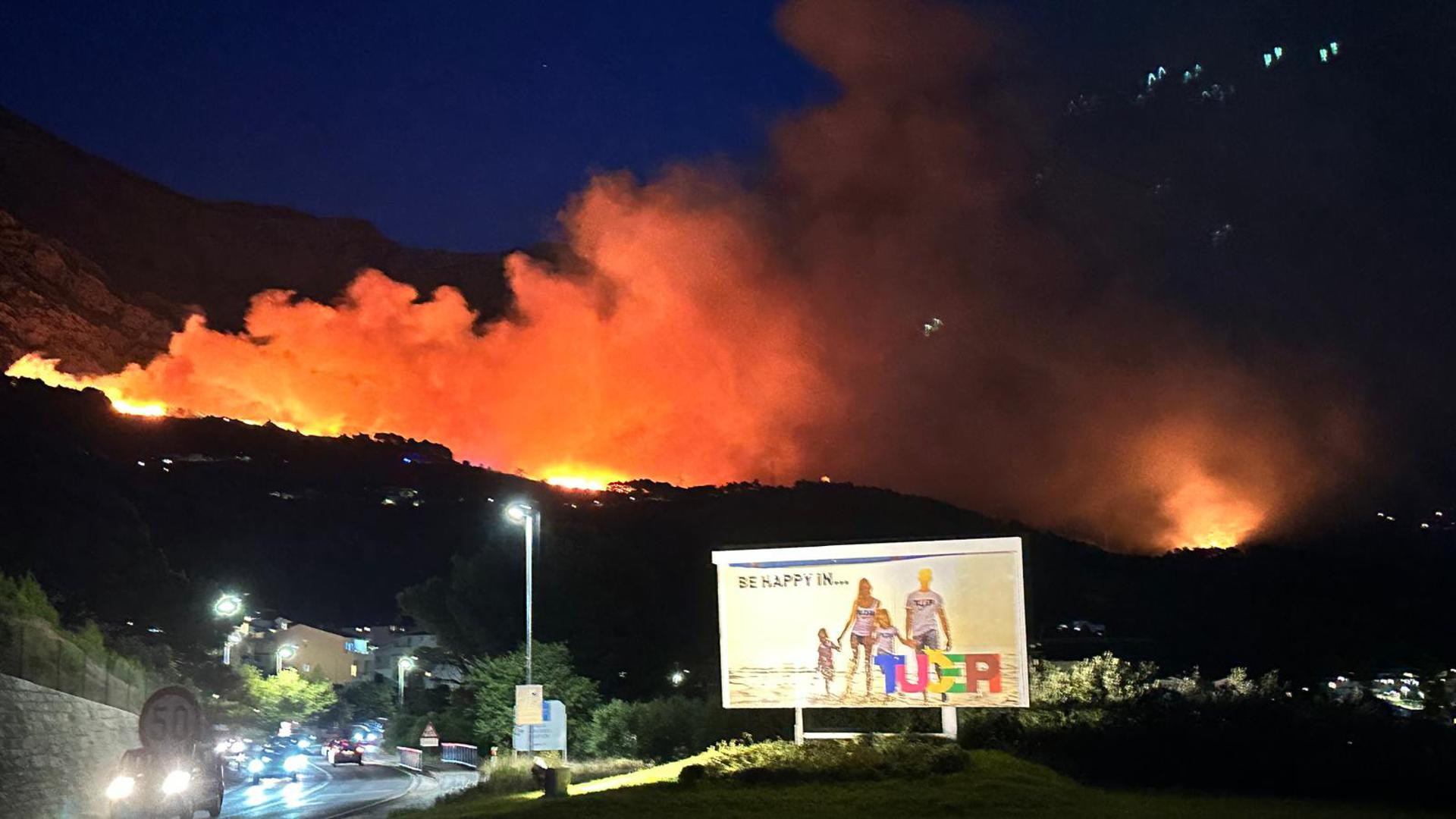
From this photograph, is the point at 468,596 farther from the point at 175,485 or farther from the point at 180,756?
the point at 175,485

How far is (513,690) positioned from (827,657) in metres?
25.4

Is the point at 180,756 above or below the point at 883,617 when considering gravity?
below

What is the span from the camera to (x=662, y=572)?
7531 cm

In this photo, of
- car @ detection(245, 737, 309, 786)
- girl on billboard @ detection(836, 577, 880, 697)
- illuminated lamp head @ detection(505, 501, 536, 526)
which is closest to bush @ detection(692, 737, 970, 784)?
girl on billboard @ detection(836, 577, 880, 697)

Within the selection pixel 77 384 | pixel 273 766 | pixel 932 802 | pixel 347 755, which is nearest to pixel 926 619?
pixel 932 802

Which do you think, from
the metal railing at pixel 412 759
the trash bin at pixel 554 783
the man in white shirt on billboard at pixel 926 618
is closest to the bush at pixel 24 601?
the trash bin at pixel 554 783

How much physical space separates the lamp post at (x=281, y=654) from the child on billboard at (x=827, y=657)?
2337 inches

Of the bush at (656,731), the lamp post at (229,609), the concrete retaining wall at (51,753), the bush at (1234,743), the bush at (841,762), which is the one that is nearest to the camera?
the bush at (1234,743)

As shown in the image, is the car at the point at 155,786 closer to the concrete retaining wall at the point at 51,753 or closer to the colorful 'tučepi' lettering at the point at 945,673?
the concrete retaining wall at the point at 51,753

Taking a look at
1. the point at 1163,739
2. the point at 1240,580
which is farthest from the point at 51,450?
the point at 1240,580

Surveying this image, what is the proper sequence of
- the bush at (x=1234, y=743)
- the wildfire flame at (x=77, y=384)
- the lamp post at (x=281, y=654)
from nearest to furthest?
the bush at (x=1234, y=743)
the lamp post at (x=281, y=654)
the wildfire flame at (x=77, y=384)

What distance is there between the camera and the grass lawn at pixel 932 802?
1777 centimetres

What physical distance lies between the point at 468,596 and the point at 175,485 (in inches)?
2347

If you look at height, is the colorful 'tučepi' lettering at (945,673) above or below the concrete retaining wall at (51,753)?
above
